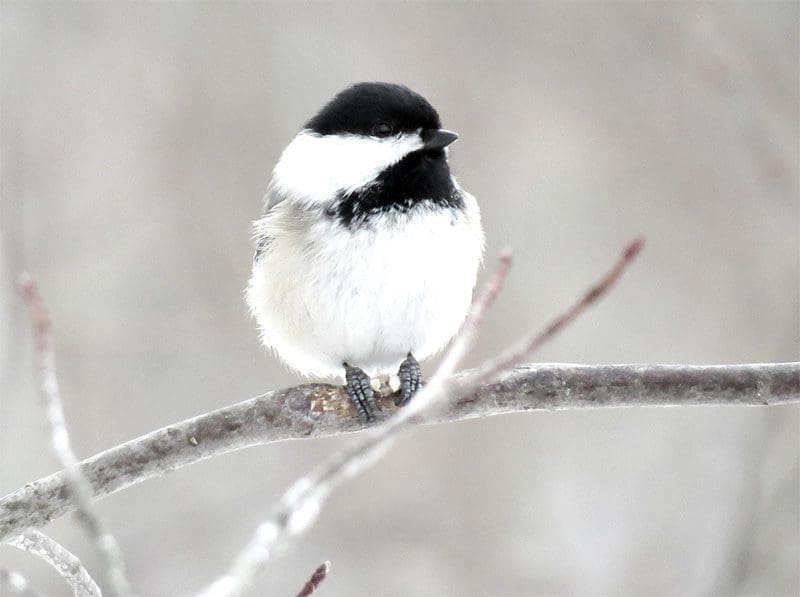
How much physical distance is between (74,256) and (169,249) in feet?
1.43

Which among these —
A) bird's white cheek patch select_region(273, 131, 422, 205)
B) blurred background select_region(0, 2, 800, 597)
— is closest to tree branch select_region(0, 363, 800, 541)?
bird's white cheek patch select_region(273, 131, 422, 205)

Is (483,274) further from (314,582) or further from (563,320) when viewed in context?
(563,320)

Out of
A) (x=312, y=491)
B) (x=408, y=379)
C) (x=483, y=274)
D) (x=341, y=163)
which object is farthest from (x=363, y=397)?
(x=483, y=274)

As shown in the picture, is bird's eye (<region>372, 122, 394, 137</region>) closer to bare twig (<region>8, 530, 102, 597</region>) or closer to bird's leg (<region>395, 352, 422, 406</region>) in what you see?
bird's leg (<region>395, 352, 422, 406</region>)

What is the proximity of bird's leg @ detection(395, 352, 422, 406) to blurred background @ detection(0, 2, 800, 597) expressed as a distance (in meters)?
1.72

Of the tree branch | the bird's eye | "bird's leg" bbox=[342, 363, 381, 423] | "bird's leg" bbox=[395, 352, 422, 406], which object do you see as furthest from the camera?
the bird's eye

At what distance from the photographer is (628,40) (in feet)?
16.2

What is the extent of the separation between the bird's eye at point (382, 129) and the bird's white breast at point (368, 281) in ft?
0.71

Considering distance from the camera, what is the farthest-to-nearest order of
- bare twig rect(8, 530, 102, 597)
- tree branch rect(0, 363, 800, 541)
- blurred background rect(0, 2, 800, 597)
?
blurred background rect(0, 2, 800, 597), tree branch rect(0, 363, 800, 541), bare twig rect(8, 530, 102, 597)

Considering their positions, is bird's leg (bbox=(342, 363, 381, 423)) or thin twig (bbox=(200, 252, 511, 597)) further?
bird's leg (bbox=(342, 363, 381, 423))

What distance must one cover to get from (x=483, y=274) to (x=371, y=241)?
85.9 inches

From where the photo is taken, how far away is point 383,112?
2279 mm

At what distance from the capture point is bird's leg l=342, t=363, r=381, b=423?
6.71ft

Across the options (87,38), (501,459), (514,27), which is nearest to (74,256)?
(87,38)
